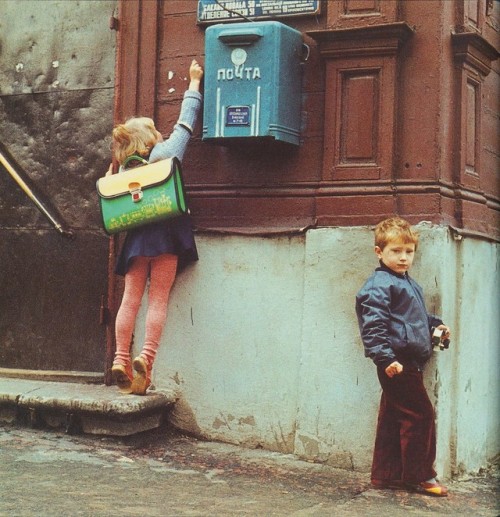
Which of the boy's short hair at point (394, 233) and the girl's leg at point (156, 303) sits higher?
the boy's short hair at point (394, 233)

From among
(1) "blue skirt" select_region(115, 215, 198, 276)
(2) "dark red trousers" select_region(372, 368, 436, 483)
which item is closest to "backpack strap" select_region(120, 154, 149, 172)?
(1) "blue skirt" select_region(115, 215, 198, 276)

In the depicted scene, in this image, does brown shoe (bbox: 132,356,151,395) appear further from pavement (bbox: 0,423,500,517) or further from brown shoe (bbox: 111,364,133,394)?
pavement (bbox: 0,423,500,517)

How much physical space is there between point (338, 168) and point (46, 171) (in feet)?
7.22

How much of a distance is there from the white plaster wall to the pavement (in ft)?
0.53

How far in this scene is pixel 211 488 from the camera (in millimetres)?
4754

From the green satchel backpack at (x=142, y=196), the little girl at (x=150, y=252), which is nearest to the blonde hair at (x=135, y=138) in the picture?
the little girl at (x=150, y=252)

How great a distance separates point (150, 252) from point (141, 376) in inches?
28.7

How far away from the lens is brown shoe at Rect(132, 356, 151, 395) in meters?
5.55

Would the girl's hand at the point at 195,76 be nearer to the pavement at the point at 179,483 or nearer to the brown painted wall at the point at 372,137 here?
the brown painted wall at the point at 372,137

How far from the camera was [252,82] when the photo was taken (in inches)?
212

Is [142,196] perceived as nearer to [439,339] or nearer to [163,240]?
[163,240]

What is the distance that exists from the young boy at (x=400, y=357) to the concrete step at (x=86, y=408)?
55.3 inches

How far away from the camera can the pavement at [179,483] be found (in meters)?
4.38

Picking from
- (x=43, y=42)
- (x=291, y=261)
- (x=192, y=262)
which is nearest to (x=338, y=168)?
(x=291, y=261)
